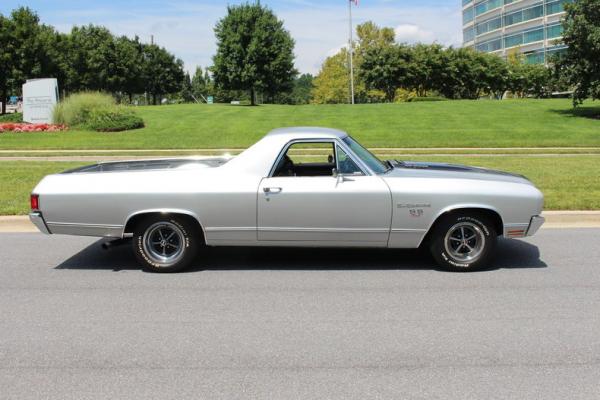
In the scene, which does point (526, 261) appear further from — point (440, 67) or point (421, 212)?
point (440, 67)

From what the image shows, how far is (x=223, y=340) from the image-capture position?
4453mm

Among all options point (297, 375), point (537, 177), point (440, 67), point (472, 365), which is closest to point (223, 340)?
point (297, 375)

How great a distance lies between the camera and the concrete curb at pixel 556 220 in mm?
8578

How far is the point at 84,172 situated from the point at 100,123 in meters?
22.1

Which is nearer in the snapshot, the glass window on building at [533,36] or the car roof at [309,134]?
the car roof at [309,134]

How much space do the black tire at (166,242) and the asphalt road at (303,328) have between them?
0.15 m

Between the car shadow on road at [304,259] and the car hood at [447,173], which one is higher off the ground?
the car hood at [447,173]

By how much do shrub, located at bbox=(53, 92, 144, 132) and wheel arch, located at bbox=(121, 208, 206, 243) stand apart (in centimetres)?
2244

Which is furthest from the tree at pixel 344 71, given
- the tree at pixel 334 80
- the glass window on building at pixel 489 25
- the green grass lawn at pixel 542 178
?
the green grass lawn at pixel 542 178

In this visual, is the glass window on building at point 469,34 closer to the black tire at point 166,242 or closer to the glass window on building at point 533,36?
the glass window on building at point 533,36

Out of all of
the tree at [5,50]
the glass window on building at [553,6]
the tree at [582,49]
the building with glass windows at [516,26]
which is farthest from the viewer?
the building with glass windows at [516,26]

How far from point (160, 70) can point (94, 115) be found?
42828mm

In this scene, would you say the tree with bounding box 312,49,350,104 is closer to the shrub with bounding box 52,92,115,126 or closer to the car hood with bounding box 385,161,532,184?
the shrub with bounding box 52,92,115,126

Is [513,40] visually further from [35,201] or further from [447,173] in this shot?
[35,201]
